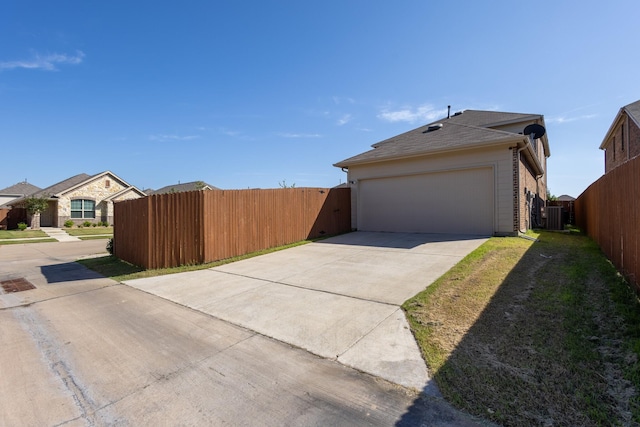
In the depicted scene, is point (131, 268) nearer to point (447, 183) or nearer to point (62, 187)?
point (447, 183)

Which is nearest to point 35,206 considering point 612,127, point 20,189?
point 20,189

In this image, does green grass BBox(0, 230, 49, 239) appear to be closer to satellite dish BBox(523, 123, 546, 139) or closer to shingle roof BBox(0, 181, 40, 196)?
shingle roof BBox(0, 181, 40, 196)

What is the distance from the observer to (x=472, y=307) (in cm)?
419

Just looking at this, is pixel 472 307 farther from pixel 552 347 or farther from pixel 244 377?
pixel 244 377

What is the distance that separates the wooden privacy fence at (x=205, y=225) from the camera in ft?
27.3

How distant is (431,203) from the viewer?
11.6 m

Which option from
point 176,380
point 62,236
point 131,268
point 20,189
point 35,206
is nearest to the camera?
point 176,380

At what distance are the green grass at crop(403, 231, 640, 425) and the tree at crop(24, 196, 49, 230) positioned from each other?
3307 centimetres

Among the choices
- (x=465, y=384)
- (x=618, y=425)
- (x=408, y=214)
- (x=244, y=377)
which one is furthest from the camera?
(x=408, y=214)

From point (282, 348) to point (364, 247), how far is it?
6.37 metres

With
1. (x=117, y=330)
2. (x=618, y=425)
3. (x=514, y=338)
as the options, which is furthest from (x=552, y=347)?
(x=117, y=330)

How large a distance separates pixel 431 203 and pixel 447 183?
3.12ft

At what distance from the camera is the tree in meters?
25.4

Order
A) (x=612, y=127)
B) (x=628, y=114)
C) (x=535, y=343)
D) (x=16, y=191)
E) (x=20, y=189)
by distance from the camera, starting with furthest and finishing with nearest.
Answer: (x=20, y=189)
(x=16, y=191)
(x=612, y=127)
(x=628, y=114)
(x=535, y=343)
